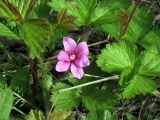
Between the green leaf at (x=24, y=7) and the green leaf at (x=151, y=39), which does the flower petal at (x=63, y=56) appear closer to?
the green leaf at (x=24, y=7)

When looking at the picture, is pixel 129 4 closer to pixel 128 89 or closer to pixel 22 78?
pixel 128 89

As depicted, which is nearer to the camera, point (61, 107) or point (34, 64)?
point (61, 107)

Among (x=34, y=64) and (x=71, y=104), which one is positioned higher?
(x=34, y=64)

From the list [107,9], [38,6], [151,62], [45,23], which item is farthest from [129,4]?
[45,23]

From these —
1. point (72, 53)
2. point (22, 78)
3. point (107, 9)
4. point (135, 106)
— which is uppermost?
point (107, 9)

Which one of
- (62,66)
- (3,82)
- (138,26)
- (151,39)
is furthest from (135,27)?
(3,82)

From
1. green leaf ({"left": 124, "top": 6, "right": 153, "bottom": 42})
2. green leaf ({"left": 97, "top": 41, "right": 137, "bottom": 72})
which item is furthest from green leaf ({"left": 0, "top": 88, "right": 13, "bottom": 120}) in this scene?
green leaf ({"left": 124, "top": 6, "right": 153, "bottom": 42})

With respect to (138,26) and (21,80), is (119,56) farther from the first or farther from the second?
(21,80)

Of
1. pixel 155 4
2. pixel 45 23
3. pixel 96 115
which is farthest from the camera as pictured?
pixel 155 4

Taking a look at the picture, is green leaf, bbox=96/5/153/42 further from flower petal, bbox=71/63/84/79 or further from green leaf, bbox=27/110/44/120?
green leaf, bbox=27/110/44/120
